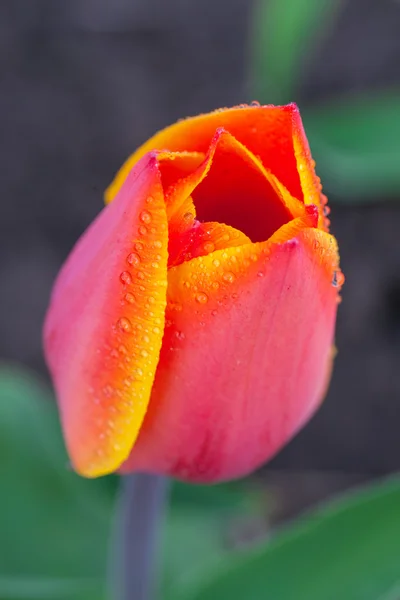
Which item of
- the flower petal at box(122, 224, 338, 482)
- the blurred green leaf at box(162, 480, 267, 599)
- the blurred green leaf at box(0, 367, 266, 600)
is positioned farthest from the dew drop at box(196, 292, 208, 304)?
the blurred green leaf at box(162, 480, 267, 599)

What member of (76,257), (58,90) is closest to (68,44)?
(58,90)

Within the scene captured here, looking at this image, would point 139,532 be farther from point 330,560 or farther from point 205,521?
point 205,521

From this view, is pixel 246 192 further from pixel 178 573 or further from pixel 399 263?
pixel 399 263

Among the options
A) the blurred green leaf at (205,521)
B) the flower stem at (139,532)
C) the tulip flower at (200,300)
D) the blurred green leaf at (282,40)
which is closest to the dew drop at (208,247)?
the tulip flower at (200,300)

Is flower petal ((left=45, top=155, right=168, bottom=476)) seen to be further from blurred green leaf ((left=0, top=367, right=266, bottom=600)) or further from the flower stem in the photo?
blurred green leaf ((left=0, top=367, right=266, bottom=600))

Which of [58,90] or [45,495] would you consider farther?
[58,90]

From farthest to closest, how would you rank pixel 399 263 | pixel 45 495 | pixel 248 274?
pixel 399 263 < pixel 45 495 < pixel 248 274

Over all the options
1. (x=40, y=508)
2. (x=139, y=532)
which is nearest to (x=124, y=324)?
(x=139, y=532)
